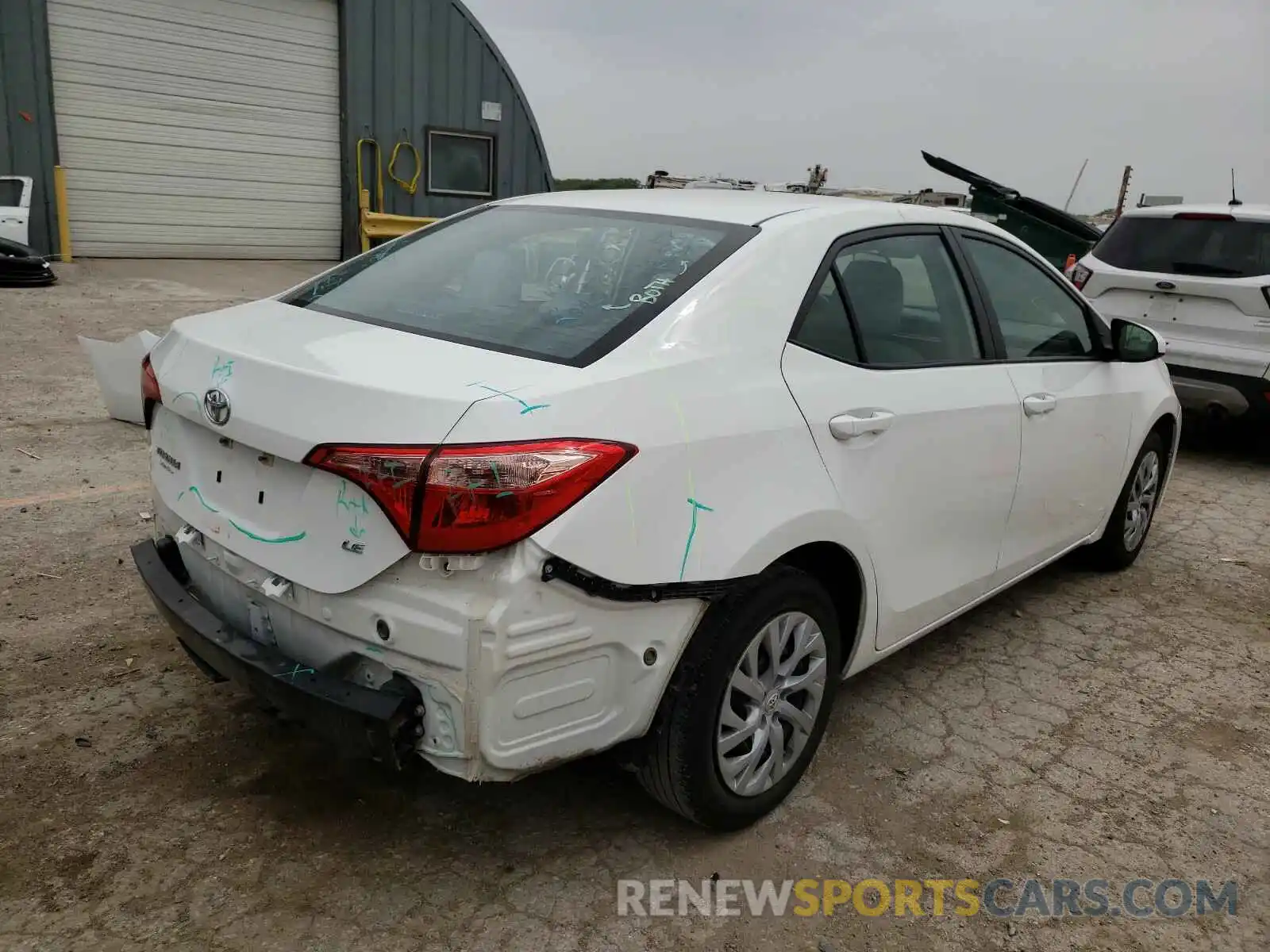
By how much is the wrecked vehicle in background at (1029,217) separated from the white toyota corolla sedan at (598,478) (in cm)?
895

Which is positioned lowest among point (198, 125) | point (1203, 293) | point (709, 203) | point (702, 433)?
point (702, 433)

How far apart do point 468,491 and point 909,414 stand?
4.74 ft

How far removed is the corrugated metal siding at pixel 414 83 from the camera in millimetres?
14195

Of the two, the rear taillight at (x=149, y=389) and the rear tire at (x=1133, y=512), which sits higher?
the rear taillight at (x=149, y=389)

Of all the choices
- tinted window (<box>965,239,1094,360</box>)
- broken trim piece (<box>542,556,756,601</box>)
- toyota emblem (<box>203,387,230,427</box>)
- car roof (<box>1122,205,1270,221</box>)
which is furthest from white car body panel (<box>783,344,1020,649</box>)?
car roof (<box>1122,205,1270,221</box>)

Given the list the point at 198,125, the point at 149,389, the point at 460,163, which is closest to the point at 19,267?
the point at 198,125

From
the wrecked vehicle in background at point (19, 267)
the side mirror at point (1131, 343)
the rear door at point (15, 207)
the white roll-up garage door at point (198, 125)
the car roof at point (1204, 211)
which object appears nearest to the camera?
the side mirror at point (1131, 343)

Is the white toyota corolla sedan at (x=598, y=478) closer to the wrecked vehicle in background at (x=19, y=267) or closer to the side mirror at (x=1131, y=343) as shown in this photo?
the side mirror at (x=1131, y=343)

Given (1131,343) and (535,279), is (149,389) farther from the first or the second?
(1131,343)

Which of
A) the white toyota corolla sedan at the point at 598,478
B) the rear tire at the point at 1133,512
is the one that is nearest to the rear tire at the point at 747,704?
the white toyota corolla sedan at the point at 598,478

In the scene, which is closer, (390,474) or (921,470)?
(390,474)

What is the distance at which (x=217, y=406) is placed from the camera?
2375 mm

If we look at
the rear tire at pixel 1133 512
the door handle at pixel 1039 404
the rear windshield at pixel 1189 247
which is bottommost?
the rear tire at pixel 1133 512

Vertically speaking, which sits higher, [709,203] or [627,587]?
[709,203]
